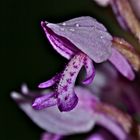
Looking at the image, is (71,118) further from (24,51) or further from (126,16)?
(24,51)

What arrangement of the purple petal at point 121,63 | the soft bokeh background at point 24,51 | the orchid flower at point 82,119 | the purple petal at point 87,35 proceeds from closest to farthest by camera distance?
the purple petal at point 87,35 < the purple petal at point 121,63 < the orchid flower at point 82,119 < the soft bokeh background at point 24,51

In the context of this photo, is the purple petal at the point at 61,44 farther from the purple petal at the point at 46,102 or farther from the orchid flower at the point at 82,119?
the orchid flower at the point at 82,119

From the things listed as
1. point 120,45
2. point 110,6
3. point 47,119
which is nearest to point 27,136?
point 47,119

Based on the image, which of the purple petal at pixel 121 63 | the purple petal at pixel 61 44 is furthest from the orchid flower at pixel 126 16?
the purple petal at pixel 61 44

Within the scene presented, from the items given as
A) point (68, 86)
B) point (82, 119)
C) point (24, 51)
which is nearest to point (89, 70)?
point (68, 86)

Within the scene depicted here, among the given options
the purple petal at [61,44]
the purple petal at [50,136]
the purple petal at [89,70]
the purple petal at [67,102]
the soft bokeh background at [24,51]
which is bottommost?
the soft bokeh background at [24,51]

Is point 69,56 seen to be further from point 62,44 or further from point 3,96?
point 3,96

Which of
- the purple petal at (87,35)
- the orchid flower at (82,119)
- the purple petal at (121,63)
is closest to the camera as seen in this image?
the purple petal at (87,35)
